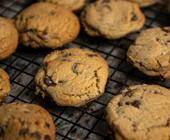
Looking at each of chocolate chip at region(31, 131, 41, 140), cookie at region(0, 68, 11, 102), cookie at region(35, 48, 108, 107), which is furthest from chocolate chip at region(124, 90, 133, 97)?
cookie at region(0, 68, 11, 102)

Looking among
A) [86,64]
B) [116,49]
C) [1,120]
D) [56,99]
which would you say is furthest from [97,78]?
[1,120]

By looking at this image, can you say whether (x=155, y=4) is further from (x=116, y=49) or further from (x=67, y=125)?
(x=67, y=125)

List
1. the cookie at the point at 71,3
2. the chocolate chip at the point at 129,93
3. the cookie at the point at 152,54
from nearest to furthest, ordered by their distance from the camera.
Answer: the chocolate chip at the point at 129,93 < the cookie at the point at 152,54 < the cookie at the point at 71,3

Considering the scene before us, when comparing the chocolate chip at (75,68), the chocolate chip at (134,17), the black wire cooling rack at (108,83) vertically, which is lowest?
the black wire cooling rack at (108,83)

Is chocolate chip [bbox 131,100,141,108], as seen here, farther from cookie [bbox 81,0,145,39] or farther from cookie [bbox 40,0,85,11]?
cookie [bbox 40,0,85,11]

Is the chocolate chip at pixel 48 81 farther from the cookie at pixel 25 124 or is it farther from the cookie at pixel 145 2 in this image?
the cookie at pixel 145 2

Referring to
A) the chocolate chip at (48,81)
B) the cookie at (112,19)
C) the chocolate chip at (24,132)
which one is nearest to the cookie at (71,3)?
the cookie at (112,19)
